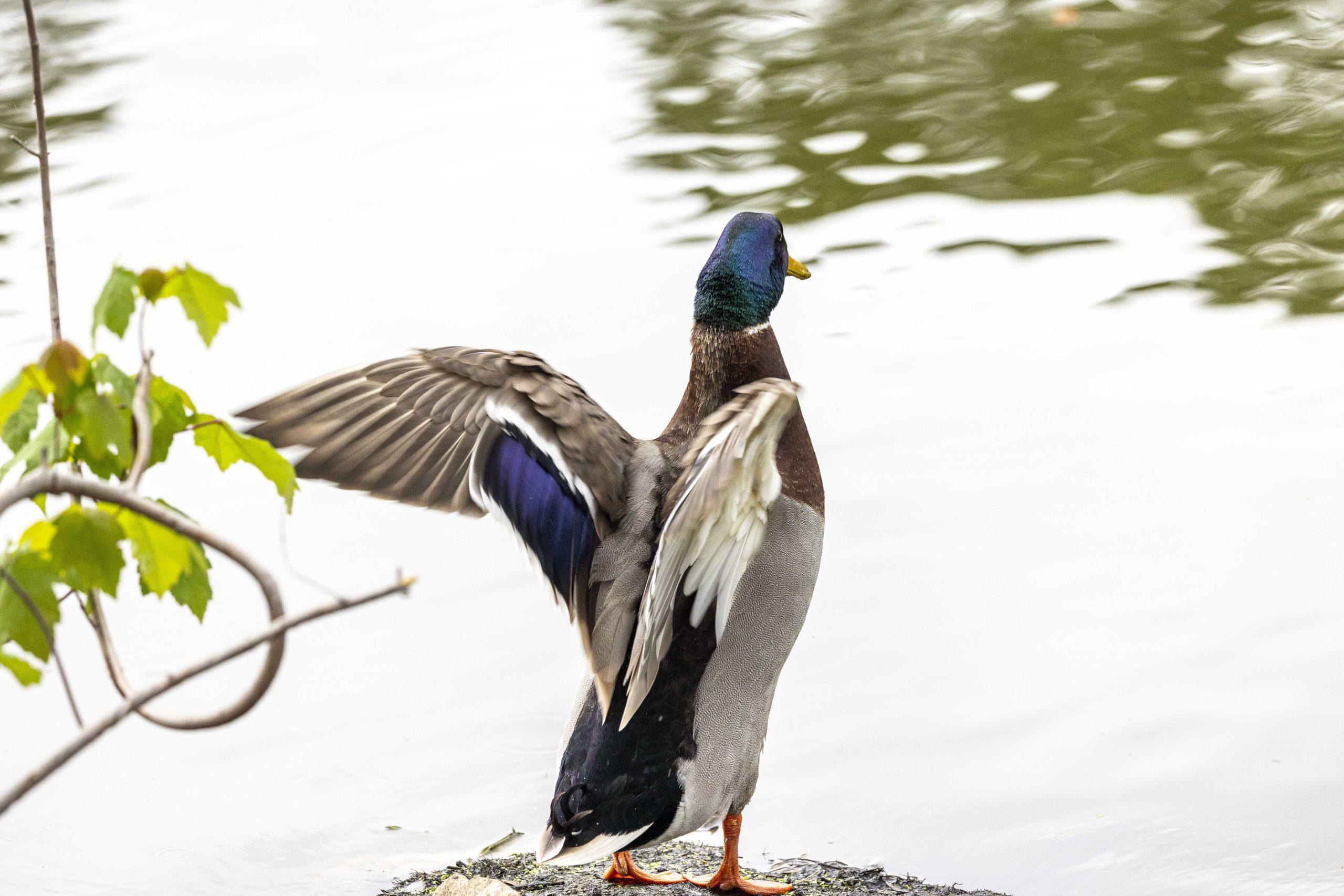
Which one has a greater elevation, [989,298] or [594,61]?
[594,61]

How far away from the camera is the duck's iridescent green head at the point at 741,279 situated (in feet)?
10.8

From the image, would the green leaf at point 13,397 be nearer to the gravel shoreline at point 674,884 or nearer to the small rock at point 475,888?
the small rock at point 475,888

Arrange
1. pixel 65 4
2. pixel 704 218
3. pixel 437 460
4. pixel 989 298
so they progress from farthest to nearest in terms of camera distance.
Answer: pixel 65 4 < pixel 704 218 < pixel 989 298 < pixel 437 460

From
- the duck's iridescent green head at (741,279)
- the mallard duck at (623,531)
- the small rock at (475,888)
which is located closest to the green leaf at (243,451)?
the mallard duck at (623,531)

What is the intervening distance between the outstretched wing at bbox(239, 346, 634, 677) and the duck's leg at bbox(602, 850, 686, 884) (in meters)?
0.57

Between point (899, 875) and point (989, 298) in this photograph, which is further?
point (989, 298)

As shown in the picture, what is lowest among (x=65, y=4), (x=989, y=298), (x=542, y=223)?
(x=989, y=298)

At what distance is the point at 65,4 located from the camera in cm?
911

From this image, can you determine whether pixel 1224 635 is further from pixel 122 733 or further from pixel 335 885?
pixel 122 733

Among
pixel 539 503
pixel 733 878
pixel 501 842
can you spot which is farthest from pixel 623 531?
pixel 501 842

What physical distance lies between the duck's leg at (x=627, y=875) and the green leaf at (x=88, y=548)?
79.4 inches

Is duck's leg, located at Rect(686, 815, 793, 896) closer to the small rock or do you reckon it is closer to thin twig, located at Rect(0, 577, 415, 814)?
the small rock

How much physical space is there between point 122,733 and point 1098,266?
3978 mm

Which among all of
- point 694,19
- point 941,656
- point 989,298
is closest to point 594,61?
point 694,19
